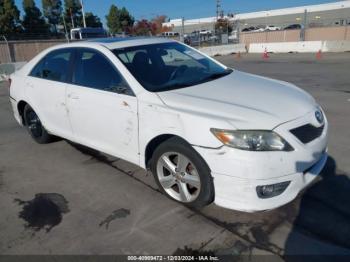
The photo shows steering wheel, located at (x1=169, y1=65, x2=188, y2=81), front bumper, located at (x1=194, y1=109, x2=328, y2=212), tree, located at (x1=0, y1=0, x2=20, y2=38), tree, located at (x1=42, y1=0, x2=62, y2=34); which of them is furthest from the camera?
tree, located at (x1=42, y1=0, x2=62, y2=34)

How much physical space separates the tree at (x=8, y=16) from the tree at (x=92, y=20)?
16.7 metres

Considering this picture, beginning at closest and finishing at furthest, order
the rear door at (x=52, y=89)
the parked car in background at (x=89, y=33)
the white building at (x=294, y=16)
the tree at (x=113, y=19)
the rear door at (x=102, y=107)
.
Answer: the rear door at (x=102, y=107) < the rear door at (x=52, y=89) < the parked car in background at (x=89, y=33) < the tree at (x=113, y=19) < the white building at (x=294, y=16)

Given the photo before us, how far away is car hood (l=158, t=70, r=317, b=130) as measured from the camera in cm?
284

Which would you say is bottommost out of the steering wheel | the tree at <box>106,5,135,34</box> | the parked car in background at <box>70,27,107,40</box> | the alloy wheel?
the alloy wheel

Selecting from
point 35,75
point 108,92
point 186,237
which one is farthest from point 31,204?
point 35,75

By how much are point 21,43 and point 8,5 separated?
3146cm

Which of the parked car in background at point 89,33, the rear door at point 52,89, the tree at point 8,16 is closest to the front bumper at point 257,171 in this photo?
the rear door at point 52,89

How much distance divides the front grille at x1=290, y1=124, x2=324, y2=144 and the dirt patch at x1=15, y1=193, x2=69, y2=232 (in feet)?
7.70

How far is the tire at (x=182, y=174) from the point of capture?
299 centimetres

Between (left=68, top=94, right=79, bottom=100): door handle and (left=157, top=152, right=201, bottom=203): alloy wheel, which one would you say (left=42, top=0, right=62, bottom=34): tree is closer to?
(left=68, top=94, right=79, bottom=100): door handle

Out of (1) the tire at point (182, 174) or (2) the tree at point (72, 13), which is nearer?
(1) the tire at point (182, 174)

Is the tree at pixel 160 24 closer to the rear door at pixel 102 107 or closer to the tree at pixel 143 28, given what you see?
the tree at pixel 143 28

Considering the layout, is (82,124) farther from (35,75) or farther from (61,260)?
(61,260)

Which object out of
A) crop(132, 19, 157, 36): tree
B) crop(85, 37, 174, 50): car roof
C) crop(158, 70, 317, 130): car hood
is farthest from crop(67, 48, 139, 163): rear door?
crop(132, 19, 157, 36): tree
